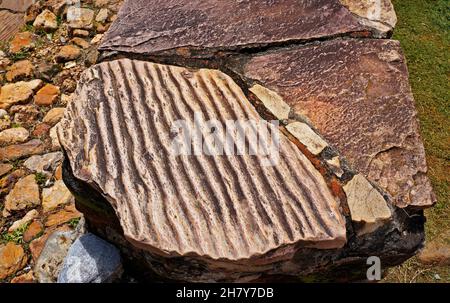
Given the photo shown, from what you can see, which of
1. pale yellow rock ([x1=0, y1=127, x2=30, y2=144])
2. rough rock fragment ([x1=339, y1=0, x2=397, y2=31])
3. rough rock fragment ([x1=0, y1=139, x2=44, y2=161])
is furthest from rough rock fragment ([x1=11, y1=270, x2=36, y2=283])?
rough rock fragment ([x1=339, y1=0, x2=397, y2=31])

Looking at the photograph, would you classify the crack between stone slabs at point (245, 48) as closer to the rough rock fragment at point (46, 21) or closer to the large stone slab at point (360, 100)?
the large stone slab at point (360, 100)

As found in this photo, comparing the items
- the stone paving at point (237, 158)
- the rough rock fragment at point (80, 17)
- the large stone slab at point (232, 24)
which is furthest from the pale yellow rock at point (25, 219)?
the rough rock fragment at point (80, 17)

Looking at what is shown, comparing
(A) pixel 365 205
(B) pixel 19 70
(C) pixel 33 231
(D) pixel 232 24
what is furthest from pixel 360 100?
(B) pixel 19 70

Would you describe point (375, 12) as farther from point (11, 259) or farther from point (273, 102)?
point (11, 259)

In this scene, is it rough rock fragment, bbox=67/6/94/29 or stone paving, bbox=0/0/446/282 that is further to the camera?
rough rock fragment, bbox=67/6/94/29

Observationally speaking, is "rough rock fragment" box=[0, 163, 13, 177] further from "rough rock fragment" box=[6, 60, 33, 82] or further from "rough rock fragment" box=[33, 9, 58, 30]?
"rough rock fragment" box=[33, 9, 58, 30]
